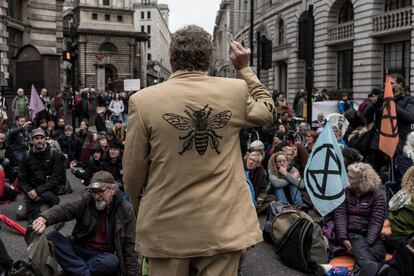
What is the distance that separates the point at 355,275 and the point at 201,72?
12.1 ft

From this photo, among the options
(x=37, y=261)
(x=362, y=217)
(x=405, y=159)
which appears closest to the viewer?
(x=37, y=261)

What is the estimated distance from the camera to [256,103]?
262cm

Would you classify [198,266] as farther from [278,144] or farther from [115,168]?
[278,144]

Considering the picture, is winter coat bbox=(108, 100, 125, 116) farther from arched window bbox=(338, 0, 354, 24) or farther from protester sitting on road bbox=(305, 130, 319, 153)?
arched window bbox=(338, 0, 354, 24)

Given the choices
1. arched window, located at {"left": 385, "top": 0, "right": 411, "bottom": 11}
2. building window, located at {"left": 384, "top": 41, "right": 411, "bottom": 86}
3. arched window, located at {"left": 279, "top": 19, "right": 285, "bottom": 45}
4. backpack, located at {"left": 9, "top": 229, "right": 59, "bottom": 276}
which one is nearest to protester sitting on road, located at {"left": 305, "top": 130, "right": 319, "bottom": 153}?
backpack, located at {"left": 9, "top": 229, "right": 59, "bottom": 276}

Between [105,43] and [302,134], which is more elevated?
[105,43]

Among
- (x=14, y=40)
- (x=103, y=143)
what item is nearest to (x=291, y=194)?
(x=103, y=143)

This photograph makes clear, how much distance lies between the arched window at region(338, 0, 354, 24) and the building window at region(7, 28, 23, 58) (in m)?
18.7

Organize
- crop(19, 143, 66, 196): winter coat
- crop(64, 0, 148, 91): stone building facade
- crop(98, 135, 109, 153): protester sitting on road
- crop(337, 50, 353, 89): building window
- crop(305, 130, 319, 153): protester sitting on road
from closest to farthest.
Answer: crop(19, 143, 66, 196): winter coat < crop(98, 135, 109, 153): protester sitting on road < crop(305, 130, 319, 153): protester sitting on road < crop(337, 50, 353, 89): building window < crop(64, 0, 148, 91): stone building facade

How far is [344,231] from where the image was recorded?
19.4 ft

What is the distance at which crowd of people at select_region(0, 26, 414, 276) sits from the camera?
2412mm

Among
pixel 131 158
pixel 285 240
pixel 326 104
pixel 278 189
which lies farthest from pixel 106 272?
pixel 326 104

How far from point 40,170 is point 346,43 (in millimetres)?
25645

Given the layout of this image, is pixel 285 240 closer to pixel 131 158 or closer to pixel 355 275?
pixel 355 275
